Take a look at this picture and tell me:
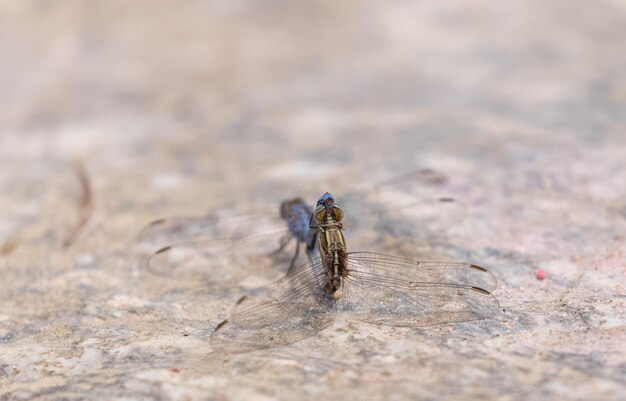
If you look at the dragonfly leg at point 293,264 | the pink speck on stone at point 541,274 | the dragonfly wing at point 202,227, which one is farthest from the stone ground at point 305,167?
the dragonfly leg at point 293,264

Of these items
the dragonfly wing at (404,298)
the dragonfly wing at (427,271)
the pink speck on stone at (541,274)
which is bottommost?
the dragonfly wing at (404,298)

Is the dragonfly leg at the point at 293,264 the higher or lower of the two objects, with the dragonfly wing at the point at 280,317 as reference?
higher

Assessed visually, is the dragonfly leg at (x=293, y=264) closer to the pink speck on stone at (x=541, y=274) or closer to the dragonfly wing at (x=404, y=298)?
the dragonfly wing at (x=404, y=298)

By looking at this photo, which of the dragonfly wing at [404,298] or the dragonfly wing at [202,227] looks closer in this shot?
the dragonfly wing at [404,298]

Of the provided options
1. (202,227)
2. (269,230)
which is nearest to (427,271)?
(269,230)

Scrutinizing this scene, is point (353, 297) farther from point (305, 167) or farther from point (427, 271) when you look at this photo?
point (305, 167)

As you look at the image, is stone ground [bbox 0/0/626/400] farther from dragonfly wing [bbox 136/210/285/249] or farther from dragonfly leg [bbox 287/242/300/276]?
dragonfly leg [bbox 287/242/300/276]
